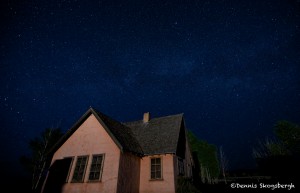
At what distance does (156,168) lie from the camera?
700 inches

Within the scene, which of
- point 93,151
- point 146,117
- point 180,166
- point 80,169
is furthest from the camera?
point 146,117

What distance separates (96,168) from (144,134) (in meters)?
7.12

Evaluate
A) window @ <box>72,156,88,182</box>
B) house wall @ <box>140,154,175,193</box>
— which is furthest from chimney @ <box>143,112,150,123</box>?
window @ <box>72,156,88,182</box>

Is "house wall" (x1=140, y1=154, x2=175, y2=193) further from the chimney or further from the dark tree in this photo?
the dark tree

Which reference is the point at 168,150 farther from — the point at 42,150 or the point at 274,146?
the point at 274,146

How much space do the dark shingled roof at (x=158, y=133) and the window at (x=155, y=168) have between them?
76 cm

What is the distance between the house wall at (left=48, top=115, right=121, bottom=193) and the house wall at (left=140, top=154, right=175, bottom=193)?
3.72m

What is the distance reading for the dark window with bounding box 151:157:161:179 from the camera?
17500 mm

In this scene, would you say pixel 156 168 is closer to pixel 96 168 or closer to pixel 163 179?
pixel 163 179

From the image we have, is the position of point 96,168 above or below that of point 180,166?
below

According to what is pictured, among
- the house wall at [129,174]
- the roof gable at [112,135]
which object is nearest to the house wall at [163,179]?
the house wall at [129,174]

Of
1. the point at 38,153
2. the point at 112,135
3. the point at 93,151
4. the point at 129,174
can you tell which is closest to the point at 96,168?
the point at 93,151

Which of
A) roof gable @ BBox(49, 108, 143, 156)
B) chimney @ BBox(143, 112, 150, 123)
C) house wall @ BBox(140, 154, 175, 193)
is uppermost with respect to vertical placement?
chimney @ BBox(143, 112, 150, 123)

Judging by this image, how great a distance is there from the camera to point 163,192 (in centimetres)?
1636
